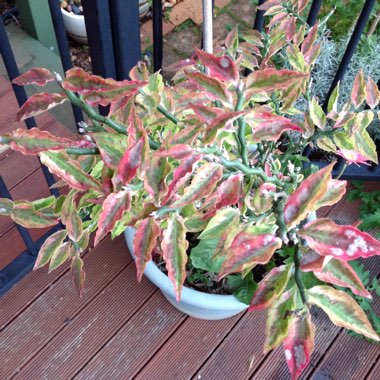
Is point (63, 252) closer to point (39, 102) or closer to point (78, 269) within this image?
point (78, 269)

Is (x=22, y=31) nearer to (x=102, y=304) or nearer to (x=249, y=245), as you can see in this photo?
(x=102, y=304)

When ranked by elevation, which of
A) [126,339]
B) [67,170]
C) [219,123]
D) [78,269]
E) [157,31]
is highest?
[219,123]

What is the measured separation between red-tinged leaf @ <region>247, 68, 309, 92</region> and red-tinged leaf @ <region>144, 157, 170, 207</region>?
0.16 meters

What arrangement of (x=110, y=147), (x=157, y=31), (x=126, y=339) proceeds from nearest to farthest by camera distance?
1. (x=110, y=147)
2. (x=157, y=31)
3. (x=126, y=339)

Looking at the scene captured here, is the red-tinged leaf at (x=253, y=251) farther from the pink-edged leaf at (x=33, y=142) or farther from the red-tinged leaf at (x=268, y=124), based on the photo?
the pink-edged leaf at (x=33, y=142)

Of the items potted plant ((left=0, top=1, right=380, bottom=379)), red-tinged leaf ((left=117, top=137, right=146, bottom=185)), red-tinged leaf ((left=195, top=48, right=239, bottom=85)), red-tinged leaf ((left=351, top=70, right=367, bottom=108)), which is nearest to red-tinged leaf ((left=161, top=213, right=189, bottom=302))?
potted plant ((left=0, top=1, right=380, bottom=379))

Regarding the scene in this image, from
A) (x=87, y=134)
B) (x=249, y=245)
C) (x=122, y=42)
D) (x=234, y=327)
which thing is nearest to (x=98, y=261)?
(x=234, y=327)

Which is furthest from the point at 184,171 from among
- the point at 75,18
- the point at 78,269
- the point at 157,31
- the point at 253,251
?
the point at 75,18

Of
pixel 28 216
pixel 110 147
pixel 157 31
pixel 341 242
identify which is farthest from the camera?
pixel 157 31

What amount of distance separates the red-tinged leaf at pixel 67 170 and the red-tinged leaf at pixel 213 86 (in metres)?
0.21

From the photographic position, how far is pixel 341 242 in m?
0.57

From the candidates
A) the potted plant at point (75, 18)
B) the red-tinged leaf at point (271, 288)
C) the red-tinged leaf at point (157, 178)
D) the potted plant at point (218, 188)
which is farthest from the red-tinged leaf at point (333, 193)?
the potted plant at point (75, 18)

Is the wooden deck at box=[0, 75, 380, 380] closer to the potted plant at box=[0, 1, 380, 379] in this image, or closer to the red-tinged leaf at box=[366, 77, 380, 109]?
the potted plant at box=[0, 1, 380, 379]

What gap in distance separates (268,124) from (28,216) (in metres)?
0.49
